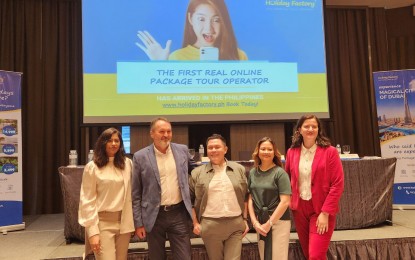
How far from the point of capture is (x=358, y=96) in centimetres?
627

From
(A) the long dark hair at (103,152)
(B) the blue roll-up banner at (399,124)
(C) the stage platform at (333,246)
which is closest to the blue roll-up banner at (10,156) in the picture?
(C) the stage platform at (333,246)

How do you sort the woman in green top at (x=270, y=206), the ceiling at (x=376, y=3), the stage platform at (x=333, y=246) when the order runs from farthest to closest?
the ceiling at (x=376, y=3), the stage platform at (x=333, y=246), the woman in green top at (x=270, y=206)

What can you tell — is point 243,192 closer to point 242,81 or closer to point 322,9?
point 242,81

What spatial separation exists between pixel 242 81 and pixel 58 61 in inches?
112

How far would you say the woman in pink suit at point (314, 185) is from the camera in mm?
2398

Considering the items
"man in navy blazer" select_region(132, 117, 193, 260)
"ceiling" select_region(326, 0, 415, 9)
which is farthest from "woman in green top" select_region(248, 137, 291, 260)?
"ceiling" select_region(326, 0, 415, 9)

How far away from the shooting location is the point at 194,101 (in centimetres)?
436

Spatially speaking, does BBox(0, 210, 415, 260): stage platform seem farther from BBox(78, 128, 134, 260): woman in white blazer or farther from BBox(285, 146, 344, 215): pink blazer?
BBox(285, 146, 344, 215): pink blazer

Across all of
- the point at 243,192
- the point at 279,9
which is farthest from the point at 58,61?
the point at 243,192

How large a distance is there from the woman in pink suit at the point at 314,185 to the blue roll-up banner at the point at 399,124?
2933 mm

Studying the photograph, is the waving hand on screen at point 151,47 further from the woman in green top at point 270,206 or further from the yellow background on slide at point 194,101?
the woman in green top at point 270,206

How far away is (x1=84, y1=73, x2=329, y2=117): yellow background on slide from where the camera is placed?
423 cm

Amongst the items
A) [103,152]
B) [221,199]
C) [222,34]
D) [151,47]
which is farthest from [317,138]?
[151,47]

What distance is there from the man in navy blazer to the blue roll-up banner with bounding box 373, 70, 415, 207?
354cm
